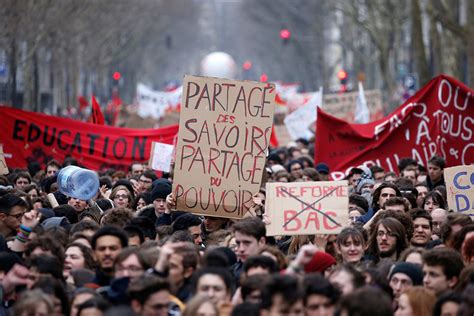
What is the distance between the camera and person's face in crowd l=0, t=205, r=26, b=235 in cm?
1160

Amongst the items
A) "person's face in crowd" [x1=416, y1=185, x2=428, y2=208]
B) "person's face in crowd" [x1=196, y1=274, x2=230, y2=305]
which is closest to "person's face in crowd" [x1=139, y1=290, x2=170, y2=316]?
"person's face in crowd" [x1=196, y1=274, x2=230, y2=305]

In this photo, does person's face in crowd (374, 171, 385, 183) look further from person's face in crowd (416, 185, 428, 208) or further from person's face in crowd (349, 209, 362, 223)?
person's face in crowd (349, 209, 362, 223)

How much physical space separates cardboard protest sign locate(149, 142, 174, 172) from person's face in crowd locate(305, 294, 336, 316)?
383 inches

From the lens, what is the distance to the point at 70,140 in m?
19.6

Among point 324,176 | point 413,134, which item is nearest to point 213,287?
point 324,176

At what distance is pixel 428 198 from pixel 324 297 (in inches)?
230

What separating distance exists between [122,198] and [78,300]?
5799 mm

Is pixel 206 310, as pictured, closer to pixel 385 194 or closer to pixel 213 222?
pixel 213 222

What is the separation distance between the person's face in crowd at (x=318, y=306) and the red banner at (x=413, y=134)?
381 inches

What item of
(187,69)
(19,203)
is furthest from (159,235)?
(187,69)

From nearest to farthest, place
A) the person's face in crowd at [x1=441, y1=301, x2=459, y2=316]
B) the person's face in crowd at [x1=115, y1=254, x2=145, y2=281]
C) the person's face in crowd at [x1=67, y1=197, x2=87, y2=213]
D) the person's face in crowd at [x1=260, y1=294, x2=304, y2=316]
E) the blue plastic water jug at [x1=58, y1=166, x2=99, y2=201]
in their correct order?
the person's face in crowd at [x1=260, y1=294, x2=304, y2=316]
the person's face in crowd at [x1=441, y1=301, x2=459, y2=316]
the person's face in crowd at [x1=115, y1=254, x2=145, y2=281]
the blue plastic water jug at [x1=58, y1=166, x2=99, y2=201]
the person's face in crowd at [x1=67, y1=197, x2=87, y2=213]

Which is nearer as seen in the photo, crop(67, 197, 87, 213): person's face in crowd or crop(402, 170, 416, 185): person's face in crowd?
crop(67, 197, 87, 213): person's face in crowd

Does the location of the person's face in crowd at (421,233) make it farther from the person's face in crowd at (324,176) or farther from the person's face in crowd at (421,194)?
the person's face in crowd at (324,176)

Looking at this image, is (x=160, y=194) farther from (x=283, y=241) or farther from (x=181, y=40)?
(x=181, y=40)
